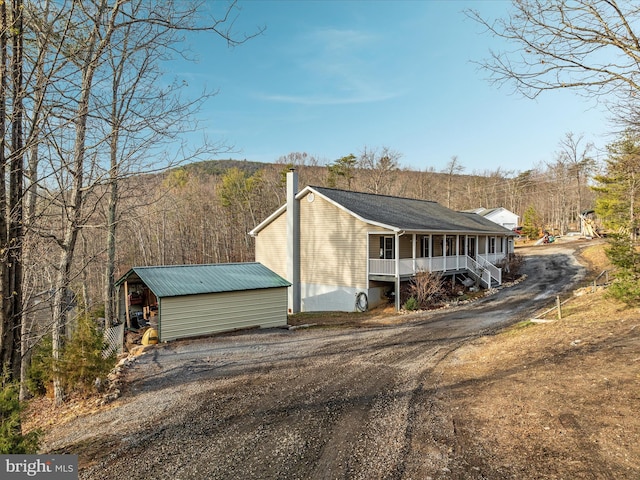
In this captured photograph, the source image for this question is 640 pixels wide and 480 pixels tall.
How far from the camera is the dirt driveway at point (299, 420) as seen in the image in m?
4.57

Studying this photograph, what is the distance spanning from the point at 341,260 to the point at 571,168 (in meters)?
47.3

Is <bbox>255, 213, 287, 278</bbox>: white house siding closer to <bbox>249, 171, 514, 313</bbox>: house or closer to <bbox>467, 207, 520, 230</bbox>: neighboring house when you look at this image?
<bbox>249, 171, 514, 313</bbox>: house

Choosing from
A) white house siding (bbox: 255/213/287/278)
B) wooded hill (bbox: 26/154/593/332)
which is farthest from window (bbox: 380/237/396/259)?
wooded hill (bbox: 26/154/593/332)

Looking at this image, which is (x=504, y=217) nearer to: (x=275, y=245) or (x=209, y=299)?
(x=275, y=245)

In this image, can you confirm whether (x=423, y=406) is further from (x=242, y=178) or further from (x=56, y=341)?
(x=242, y=178)

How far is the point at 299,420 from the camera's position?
5.95 m

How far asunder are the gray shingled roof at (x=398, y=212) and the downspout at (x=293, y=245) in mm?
1675

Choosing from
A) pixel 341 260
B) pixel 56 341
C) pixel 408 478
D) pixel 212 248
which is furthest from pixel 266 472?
pixel 212 248

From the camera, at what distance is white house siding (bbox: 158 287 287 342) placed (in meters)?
13.3

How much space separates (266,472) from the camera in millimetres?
4512

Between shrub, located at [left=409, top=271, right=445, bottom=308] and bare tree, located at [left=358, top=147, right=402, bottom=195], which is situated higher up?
bare tree, located at [left=358, top=147, right=402, bottom=195]

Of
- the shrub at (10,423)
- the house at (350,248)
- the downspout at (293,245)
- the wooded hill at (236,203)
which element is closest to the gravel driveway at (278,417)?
the shrub at (10,423)

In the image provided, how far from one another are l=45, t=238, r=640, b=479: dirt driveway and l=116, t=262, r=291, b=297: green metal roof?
291cm

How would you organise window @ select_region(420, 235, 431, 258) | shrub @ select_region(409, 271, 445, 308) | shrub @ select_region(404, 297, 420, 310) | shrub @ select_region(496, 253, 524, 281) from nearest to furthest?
shrub @ select_region(404, 297, 420, 310) < shrub @ select_region(409, 271, 445, 308) < window @ select_region(420, 235, 431, 258) < shrub @ select_region(496, 253, 524, 281)
